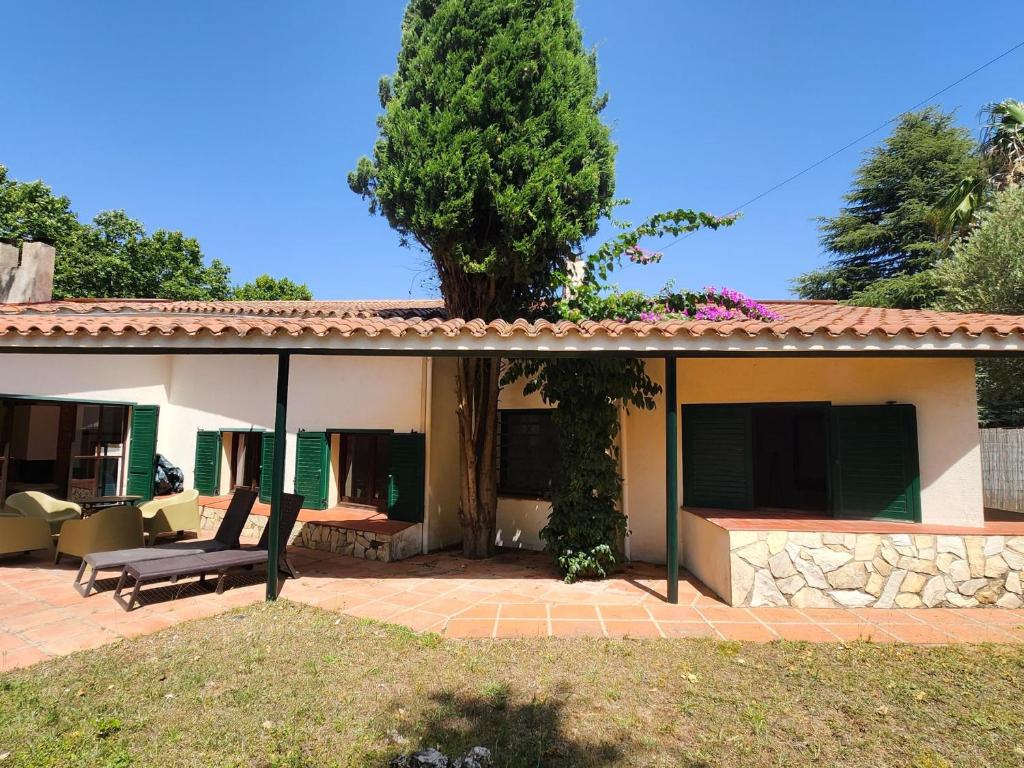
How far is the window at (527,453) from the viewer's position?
8539 mm

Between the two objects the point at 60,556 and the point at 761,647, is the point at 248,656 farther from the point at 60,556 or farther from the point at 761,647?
the point at 60,556

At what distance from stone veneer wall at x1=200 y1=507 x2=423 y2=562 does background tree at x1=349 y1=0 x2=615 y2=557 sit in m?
0.93

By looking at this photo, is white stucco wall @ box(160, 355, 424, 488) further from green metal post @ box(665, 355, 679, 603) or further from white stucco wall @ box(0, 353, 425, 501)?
green metal post @ box(665, 355, 679, 603)

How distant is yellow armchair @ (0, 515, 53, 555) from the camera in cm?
691

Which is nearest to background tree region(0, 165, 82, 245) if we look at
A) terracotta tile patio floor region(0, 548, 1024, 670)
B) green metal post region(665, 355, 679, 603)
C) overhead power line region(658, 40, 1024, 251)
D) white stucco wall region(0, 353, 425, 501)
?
white stucco wall region(0, 353, 425, 501)

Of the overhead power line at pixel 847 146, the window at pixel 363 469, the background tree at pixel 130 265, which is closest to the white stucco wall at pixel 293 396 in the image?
the window at pixel 363 469

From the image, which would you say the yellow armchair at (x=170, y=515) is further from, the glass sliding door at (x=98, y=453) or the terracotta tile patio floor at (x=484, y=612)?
the glass sliding door at (x=98, y=453)

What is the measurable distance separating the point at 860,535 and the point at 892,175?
84.3 ft

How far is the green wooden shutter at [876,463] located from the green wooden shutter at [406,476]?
5.90 metres

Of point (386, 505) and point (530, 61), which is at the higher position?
point (530, 61)

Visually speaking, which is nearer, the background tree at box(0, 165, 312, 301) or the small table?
the small table

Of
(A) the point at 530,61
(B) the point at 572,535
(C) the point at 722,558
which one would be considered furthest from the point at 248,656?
(A) the point at 530,61

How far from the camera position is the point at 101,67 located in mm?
12945

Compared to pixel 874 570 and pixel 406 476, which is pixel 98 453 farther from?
pixel 874 570
